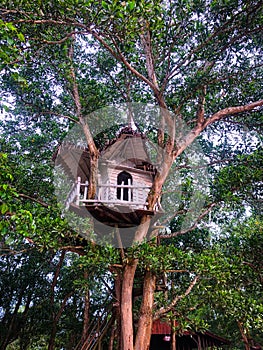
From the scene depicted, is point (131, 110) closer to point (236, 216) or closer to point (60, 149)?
point (60, 149)

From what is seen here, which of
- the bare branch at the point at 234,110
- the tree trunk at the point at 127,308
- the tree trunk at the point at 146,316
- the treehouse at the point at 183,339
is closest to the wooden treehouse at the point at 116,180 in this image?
the tree trunk at the point at 127,308

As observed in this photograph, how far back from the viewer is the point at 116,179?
8109 mm

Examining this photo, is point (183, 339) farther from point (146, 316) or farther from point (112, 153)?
point (112, 153)

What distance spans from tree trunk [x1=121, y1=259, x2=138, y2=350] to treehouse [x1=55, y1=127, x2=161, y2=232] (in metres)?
1.20

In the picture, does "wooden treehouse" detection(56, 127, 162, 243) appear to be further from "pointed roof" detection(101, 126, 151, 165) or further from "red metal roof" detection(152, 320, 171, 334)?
"red metal roof" detection(152, 320, 171, 334)

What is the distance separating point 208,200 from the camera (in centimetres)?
741

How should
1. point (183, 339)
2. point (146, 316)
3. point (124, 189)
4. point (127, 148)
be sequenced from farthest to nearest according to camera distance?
1. point (183, 339)
2. point (127, 148)
3. point (124, 189)
4. point (146, 316)

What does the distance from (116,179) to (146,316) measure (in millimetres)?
3419

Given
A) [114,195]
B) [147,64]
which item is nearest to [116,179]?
[114,195]

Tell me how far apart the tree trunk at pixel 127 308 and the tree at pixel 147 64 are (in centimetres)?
2

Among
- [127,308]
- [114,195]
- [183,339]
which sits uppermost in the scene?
[114,195]

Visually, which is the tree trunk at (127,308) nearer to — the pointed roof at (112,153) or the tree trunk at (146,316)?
the tree trunk at (146,316)

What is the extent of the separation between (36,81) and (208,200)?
5436 millimetres

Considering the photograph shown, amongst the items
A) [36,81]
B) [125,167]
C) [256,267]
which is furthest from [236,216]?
[36,81]
